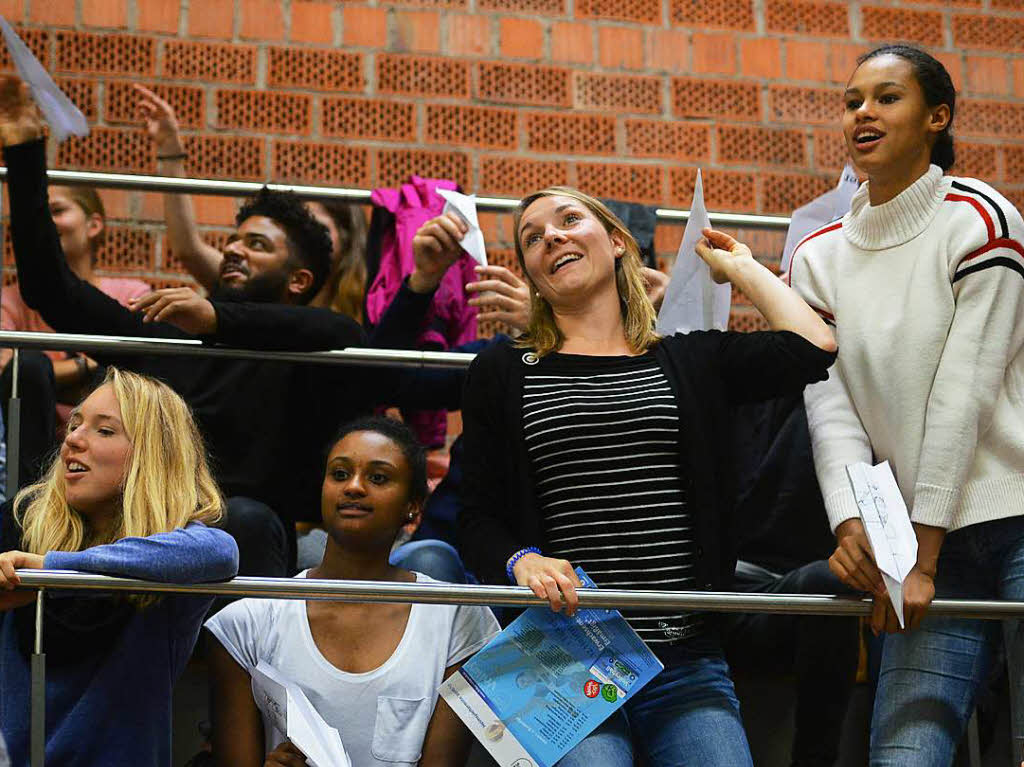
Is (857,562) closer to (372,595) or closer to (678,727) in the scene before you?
(678,727)

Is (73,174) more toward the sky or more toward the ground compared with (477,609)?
more toward the sky

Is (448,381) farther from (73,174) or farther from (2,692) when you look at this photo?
(2,692)

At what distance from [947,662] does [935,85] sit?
3.06ft

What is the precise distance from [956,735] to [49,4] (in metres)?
3.21

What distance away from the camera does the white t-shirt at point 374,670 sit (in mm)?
2299

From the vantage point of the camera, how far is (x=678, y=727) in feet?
6.93

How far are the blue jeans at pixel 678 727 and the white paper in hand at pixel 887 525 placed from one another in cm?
29

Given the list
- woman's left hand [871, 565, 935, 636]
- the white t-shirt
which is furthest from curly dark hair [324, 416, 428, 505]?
woman's left hand [871, 565, 935, 636]

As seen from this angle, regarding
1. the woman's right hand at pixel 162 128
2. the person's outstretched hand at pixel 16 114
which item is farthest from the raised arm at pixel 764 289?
the woman's right hand at pixel 162 128

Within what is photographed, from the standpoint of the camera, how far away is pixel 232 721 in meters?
2.31

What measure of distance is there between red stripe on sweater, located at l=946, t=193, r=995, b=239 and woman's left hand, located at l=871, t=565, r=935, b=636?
538mm

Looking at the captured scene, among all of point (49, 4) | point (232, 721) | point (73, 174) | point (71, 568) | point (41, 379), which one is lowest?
point (232, 721)

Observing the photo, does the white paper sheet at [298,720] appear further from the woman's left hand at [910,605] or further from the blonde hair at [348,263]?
the blonde hair at [348,263]

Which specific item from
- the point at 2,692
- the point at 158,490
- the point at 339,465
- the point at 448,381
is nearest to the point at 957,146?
the point at 448,381
